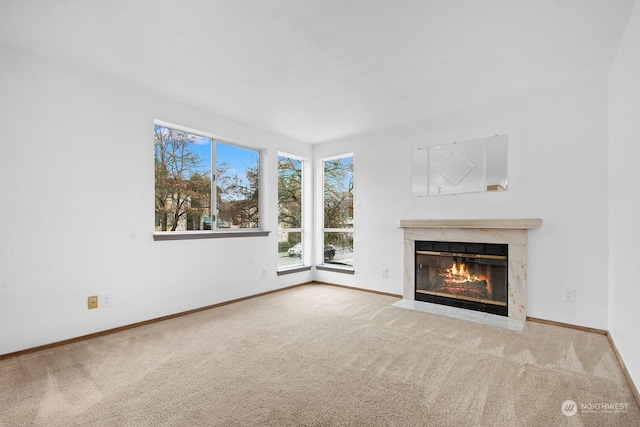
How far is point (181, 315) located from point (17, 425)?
6.27 feet

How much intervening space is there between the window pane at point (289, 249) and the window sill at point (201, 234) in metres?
0.50

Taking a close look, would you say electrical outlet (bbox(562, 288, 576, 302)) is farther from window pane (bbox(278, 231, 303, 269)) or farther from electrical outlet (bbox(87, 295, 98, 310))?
electrical outlet (bbox(87, 295, 98, 310))

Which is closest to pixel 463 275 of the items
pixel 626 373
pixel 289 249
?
pixel 626 373

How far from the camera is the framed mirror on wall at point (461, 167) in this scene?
3.60 m

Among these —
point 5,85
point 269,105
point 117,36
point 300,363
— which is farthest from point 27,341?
point 269,105

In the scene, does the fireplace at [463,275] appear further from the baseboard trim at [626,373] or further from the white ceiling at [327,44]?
the white ceiling at [327,44]

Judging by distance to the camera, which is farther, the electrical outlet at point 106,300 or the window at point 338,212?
the window at point 338,212

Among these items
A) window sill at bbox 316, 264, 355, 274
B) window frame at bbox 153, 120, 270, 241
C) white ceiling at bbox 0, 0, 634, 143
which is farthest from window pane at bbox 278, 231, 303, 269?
white ceiling at bbox 0, 0, 634, 143

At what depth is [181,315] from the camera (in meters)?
3.59

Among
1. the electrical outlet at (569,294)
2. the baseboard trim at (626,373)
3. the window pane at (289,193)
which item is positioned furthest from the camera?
the window pane at (289,193)

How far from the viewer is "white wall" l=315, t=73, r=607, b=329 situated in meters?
3.03

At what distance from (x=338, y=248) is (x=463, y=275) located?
78.7 inches

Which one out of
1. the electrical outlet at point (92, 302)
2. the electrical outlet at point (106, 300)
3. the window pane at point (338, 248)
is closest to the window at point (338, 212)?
the window pane at point (338, 248)

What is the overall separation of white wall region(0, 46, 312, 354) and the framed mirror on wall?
2931 mm
